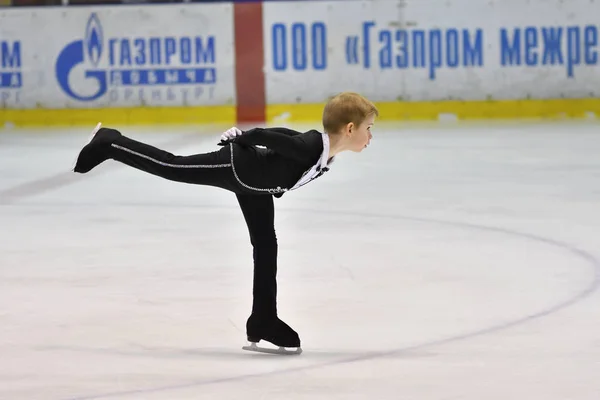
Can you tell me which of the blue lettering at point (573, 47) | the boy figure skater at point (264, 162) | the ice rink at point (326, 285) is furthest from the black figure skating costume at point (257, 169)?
the blue lettering at point (573, 47)

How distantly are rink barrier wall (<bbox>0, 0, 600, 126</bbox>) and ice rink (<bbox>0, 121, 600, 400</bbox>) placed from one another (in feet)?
10.2

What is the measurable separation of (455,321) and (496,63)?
9.02 m

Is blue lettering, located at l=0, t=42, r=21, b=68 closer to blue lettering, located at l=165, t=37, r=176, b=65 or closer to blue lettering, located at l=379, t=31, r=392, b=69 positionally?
blue lettering, located at l=165, t=37, r=176, b=65

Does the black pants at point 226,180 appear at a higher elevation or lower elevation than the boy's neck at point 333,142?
lower

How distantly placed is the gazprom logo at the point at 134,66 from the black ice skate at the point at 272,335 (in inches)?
371

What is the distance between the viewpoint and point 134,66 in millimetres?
13797

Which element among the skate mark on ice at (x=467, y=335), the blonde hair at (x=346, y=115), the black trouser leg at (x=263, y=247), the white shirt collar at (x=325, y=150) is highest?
the blonde hair at (x=346, y=115)

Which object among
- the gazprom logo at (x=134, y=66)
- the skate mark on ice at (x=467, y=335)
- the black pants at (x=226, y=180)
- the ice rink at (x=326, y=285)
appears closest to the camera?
the skate mark on ice at (x=467, y=335)

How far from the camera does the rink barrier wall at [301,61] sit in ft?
45.0

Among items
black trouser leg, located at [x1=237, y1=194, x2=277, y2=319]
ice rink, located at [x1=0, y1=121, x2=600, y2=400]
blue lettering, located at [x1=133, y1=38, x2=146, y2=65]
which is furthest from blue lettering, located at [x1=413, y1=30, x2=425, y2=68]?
black trouser leg, located at [x1=237, y1=194, x2=277, y2=319]

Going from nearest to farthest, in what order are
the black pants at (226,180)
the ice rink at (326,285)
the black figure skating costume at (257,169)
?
the ice rink at (326,285), the black figure skating costume at (257,169), the black pants at (226,180)

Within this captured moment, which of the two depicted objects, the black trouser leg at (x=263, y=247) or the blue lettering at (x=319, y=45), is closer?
the black trouser leg at (x=263, y=247)

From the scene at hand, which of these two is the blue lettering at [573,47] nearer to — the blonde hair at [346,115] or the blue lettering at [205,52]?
the blue lettering at [205,52]

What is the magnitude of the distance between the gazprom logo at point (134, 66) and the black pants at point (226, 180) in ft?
30.7
